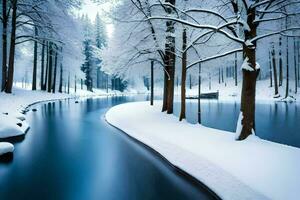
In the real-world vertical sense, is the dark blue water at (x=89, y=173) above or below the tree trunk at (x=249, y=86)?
below

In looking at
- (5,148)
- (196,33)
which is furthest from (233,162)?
(196,33)

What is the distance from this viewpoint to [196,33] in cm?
1809

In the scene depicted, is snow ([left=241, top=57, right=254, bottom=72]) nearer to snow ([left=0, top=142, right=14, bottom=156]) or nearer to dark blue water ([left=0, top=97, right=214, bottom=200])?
dark blue water ([left=0, top=97, right=214, bottom=200])

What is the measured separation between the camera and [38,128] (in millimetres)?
15789

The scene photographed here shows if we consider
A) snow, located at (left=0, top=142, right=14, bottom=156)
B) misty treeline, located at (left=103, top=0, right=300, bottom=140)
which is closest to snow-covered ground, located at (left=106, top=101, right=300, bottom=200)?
misty treeline, located at (left=103, top=0, right=300, bottom=140)

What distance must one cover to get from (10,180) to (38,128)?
Result: 859 centimetres

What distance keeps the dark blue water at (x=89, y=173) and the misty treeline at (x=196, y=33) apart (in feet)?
13.7

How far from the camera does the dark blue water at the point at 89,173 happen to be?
6.67 m

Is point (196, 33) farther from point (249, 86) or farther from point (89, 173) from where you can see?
point (89, 173)

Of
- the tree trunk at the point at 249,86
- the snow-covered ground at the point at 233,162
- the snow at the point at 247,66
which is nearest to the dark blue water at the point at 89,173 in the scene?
the snow-covered ground at the point at 233,162

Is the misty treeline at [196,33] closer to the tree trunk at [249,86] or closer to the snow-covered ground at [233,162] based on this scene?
the tree trunk at [249,86]

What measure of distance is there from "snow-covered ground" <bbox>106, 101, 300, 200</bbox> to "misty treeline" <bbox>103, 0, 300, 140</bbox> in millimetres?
1536

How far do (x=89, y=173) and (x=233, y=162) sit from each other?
3.95 meters

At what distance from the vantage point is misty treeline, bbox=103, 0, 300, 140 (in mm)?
10766
